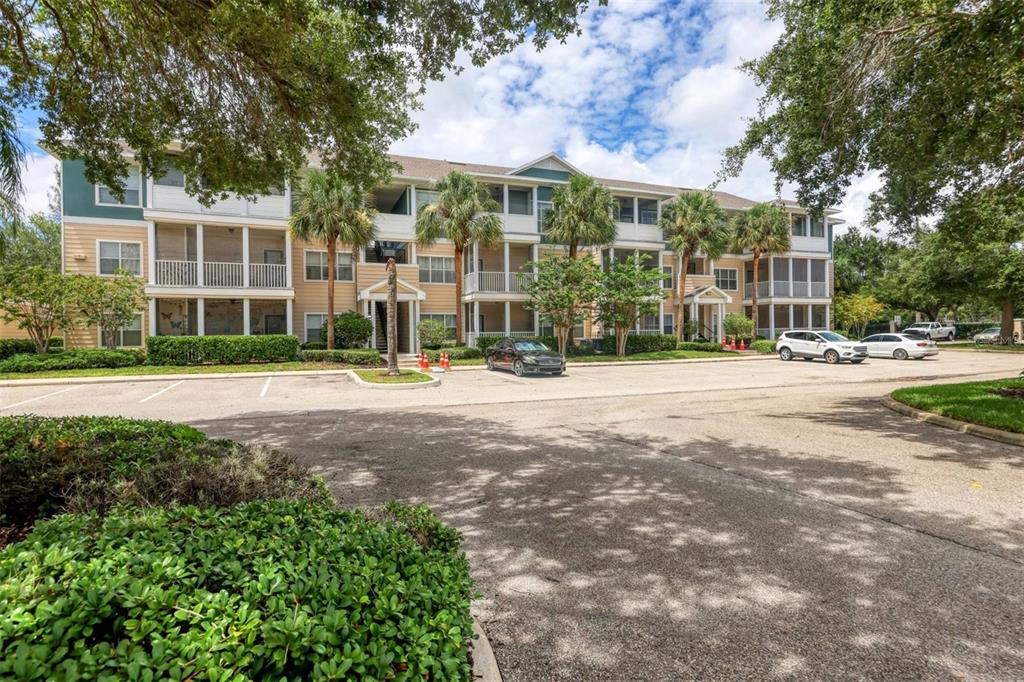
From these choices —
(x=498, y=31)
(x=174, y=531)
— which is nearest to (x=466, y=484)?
(x=174, y=531)

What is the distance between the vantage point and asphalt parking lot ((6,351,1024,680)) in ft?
9.88

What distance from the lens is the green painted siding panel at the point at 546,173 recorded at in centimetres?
3157

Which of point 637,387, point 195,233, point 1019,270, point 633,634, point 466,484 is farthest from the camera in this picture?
point 1019,270

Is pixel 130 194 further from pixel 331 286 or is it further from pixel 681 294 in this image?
pixel 681 294

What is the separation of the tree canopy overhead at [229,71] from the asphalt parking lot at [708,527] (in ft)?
15.9

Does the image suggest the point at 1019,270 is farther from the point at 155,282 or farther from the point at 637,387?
the point at 155,282

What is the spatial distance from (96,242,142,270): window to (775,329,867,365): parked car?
1283 inches

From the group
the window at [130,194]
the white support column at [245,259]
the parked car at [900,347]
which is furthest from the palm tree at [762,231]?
the window at [130,194]

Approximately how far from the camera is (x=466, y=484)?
614 centimetres

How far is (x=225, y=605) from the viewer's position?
1.82 m

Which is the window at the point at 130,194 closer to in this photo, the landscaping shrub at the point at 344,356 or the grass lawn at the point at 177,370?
the grass lawn at the point at 177,370

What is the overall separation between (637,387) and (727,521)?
11.6 metres

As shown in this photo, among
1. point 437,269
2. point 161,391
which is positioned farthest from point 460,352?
point 161,391

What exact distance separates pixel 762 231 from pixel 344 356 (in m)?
26.9
